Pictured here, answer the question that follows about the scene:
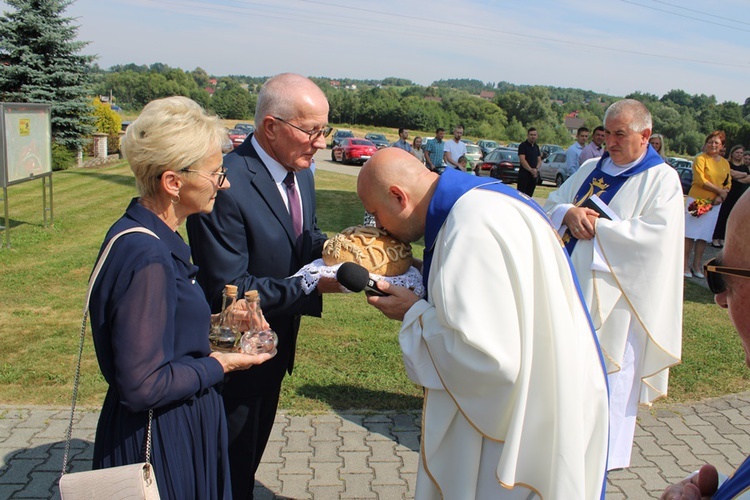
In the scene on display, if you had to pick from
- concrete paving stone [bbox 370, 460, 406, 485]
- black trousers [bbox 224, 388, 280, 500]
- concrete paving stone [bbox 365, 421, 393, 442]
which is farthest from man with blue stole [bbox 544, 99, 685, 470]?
black trousers [bbox 224, 388, 280, 500]

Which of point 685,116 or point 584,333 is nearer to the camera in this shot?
point 584,333

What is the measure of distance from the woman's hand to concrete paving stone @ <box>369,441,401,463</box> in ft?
7.43

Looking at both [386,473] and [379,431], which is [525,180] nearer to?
[379,431]

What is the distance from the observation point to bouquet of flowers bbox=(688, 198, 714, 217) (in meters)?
10.9

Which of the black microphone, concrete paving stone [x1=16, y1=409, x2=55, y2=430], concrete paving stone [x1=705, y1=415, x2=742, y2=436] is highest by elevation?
the black microphone

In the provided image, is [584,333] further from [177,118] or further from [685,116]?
[685,116]

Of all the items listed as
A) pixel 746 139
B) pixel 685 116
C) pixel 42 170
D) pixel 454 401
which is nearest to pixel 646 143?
pixel 454 401

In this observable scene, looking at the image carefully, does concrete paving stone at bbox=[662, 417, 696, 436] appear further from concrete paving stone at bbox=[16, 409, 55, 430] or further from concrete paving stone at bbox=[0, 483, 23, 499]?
concrete paving stone at bbox=[16, 409, 55, 430]

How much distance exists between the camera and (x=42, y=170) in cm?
1189

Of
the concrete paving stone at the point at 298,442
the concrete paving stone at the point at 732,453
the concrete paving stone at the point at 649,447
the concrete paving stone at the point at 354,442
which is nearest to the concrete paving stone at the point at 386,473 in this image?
the concrete paving stone at the point at 354,442

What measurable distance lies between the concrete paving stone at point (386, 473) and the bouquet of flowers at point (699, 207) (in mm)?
8398

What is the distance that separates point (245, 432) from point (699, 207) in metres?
9.76

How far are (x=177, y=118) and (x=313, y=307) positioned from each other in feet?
3.80

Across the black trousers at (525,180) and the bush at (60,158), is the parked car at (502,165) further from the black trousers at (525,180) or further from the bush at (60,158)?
the bush at (60,158)
